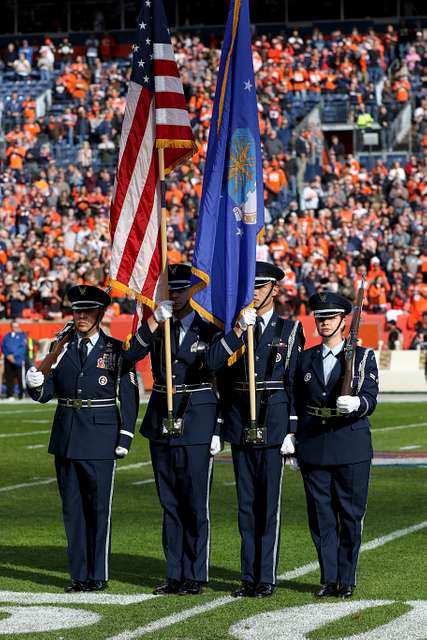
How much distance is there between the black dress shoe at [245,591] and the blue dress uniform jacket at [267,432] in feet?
0.07

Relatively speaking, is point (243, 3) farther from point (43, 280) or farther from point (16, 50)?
point (16, 50)

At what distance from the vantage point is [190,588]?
9.00 metres

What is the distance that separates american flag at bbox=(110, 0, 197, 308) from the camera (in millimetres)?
9891

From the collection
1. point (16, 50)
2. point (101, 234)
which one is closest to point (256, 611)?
point (101, 234)

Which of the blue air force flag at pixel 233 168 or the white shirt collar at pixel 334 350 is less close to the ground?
the blue air force flag at pixel 233 168

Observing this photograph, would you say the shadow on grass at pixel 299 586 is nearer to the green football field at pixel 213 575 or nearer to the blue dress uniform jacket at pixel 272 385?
the green football field at pixel 213 575

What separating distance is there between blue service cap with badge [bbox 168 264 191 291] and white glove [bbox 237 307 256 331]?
620 mm

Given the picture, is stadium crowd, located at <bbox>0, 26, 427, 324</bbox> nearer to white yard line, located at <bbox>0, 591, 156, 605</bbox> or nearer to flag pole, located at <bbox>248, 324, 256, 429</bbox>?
flag pole, located at <bbox>248, 324, 256, 429</bbox>

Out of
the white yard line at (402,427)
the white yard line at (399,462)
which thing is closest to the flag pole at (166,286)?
the white yard line at (399,462)

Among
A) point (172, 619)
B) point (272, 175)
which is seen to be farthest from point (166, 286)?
point (272, 175)

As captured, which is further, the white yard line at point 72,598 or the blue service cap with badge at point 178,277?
the blue service cap with badge at point 178,277

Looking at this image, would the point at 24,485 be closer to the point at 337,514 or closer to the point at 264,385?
the point at 264,385

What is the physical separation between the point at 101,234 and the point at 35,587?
2352 centimetres

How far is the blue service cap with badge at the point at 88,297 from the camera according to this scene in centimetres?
930
